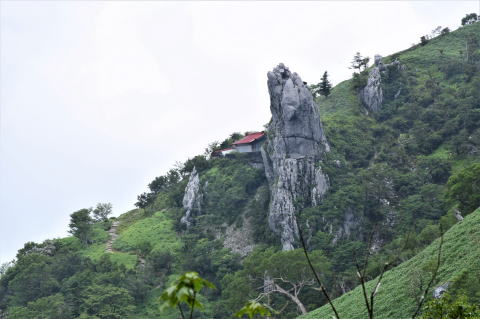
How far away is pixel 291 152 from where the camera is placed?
5862 cm

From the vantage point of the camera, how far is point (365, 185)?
2184 inches

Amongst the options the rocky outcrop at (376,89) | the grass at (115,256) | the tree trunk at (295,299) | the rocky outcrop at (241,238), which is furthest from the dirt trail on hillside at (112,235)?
the rocky outcrop at (376,89)

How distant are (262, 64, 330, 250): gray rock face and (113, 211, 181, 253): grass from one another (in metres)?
14.9

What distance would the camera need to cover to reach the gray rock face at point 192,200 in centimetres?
6519

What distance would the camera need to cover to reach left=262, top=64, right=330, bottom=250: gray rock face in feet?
180

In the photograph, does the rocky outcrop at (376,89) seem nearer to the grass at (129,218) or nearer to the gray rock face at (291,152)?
the gray rock face at (291,152)

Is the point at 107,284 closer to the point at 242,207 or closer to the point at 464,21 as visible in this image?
the point at 242,207

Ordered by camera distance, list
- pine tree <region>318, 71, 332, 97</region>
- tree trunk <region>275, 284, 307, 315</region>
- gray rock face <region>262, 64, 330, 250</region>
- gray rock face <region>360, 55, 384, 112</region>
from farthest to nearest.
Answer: pine tree <region>318, 71, 332, 97</region>
gray rock face <region>360, 55, 384, 112</region>
gray rock face <region>262, 64, 330, 250</region>
tree trunk <region>275, 284, 307, 315</region>

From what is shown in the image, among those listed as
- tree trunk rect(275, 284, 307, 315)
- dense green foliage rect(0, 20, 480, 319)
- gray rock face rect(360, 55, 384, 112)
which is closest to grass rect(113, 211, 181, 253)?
dense green foliage rect(0, 20, 480, 319)

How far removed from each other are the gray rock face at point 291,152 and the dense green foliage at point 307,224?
5.16 feet

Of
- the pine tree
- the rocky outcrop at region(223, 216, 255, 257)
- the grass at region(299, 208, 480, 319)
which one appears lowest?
the grass at region(299, 208, 480, 319)

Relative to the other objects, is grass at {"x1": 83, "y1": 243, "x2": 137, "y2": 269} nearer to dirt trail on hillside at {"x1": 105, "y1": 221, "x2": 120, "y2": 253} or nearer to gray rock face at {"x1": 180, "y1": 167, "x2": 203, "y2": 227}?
dirt trail on hillside at {"x1": 105, "y1": 221, "x2": 120, "y2": 253}

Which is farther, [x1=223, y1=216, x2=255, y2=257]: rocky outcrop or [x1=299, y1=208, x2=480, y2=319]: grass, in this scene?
[x1=223, y1=216, x2=255, y2=257]: rocky outcrop

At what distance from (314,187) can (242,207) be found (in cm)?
1214
